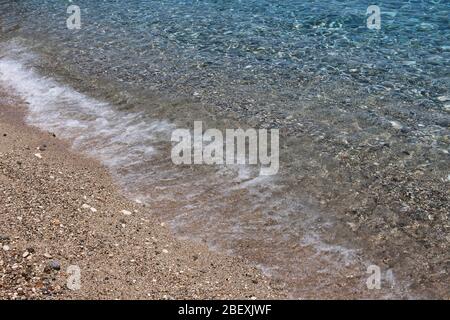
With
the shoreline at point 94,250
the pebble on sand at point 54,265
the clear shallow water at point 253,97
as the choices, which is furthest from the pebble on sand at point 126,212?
the pebble on sand at point 54,265

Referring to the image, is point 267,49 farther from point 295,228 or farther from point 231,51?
point 295,228

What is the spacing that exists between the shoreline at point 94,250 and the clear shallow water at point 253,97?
48 cm

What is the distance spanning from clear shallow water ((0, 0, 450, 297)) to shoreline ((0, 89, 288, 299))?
483 mm

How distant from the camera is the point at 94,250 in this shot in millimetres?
7699

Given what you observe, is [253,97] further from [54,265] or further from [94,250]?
[54,265]

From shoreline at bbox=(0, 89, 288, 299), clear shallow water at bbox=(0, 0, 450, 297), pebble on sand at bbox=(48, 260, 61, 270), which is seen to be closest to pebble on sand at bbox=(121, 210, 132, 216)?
shoreline at bbox=(0, 89, 288, 299)

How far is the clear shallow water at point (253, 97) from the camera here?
8680mm

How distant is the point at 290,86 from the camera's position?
13.9 meters

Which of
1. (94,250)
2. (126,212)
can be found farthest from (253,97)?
(94,250)

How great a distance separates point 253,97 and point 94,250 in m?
7.17

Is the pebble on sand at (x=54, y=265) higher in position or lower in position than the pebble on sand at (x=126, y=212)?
higher

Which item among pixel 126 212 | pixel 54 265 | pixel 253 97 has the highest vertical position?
pixel 54 265

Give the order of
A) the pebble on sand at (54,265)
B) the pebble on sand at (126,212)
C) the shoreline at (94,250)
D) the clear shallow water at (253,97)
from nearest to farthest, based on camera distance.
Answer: the shoreline at (94,250), the pebble on sand at (54,265), the clear shallow water at (253,97), the pebble on sand at (126,212)

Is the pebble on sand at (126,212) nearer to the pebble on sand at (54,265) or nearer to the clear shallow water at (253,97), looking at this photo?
the clear shallow water at (253,97)
